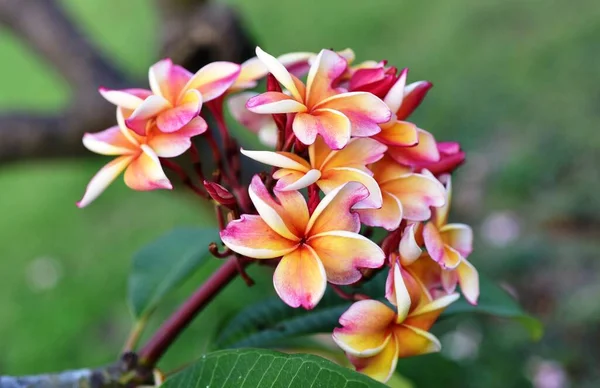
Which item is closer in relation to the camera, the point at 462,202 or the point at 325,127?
the point at 325,127

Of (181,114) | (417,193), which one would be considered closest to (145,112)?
(181,114)

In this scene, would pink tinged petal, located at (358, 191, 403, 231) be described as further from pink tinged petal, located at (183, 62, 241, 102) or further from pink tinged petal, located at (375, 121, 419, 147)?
pink tinged petal, located at (183, 62, 241, 102)

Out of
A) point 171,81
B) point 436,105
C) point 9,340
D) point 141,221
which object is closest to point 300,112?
point 171,81

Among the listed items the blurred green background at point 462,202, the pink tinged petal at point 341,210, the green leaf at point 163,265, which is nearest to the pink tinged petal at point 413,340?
the pink tinged petal at point 341,210

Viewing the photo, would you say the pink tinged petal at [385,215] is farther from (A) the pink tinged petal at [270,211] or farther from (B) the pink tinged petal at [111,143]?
(B) the pink tinged petal at [111,143]

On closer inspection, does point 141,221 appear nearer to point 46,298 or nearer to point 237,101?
point 46,298

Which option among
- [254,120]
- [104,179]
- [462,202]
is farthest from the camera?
[462,202]

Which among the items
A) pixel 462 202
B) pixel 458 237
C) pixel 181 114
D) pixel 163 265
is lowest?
pixel 462 202

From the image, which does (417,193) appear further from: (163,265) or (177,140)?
(163,265)
